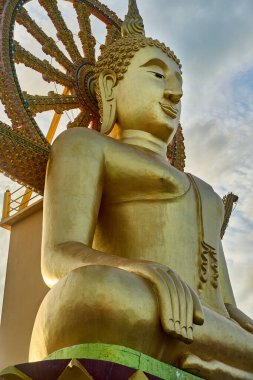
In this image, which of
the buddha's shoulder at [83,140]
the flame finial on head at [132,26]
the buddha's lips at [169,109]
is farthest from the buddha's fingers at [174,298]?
the flame finial on head at [132,26]

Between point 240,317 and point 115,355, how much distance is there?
3.80ft

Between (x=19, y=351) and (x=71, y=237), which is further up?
(x=71, y=237)

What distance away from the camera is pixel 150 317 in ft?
8.05

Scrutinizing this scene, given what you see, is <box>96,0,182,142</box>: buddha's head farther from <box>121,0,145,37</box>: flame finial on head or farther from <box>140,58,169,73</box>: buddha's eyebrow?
<box>121,0,145,37</box>: flame finial on head

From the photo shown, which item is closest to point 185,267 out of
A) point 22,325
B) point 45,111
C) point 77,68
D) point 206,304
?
point 206,304

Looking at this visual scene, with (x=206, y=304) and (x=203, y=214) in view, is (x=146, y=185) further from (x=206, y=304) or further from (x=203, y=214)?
(x=206, y=304)

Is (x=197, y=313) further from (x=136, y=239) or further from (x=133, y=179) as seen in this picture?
(x=133, y=179)

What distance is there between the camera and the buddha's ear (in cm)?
375

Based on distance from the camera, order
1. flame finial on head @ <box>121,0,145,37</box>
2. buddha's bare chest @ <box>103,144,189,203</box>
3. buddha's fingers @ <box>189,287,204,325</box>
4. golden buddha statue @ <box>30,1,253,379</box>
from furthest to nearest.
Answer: flame finial on head @ <box>121,0,145,37</box>
buddha's bare chest @ <box>103,144,189,203</box>
buddha's fingers @ <box>189,287,204,325</box>
golden buddha statue @ <box>30,1,253,379</box>

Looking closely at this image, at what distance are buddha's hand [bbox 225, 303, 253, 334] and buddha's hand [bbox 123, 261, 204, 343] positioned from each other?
65cm

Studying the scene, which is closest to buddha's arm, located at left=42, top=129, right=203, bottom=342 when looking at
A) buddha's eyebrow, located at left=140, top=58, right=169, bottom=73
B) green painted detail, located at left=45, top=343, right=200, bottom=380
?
green painted detail, located at left=45, top=343, right=200, bottom=380

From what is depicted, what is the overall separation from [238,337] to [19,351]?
1284mm

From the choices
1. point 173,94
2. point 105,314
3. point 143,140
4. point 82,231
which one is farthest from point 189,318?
point 173,94

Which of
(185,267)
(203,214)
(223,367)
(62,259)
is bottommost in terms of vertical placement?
(223,367)
